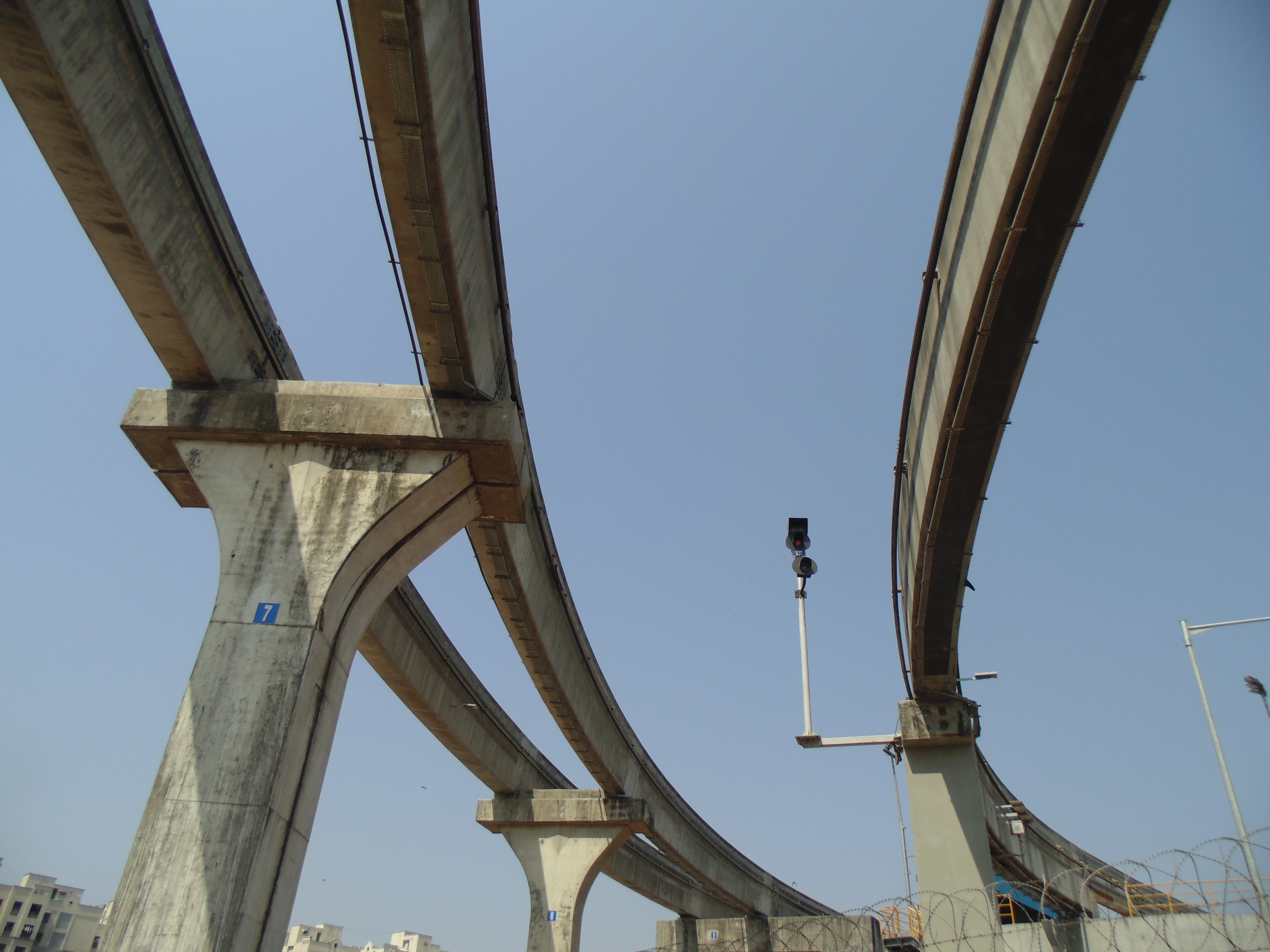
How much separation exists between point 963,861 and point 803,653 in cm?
548

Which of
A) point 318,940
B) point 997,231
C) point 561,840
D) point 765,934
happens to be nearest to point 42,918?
point 318,940

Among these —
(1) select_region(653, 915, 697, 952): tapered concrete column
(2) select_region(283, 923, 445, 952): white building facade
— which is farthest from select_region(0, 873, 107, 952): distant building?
(1) select_region(653, 915, 697, 952): tapered concrete column

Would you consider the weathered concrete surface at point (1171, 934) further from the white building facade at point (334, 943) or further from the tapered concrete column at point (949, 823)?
the white building facade at point (334, 943)

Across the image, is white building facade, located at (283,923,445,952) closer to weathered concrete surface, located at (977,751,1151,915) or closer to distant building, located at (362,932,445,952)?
distant building, located at (362,932,445,952)

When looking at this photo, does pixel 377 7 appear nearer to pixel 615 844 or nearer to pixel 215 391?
pixel 215 391

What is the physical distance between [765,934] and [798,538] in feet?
120

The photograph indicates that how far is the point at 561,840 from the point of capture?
1102 inches

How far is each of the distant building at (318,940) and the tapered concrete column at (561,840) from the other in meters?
111

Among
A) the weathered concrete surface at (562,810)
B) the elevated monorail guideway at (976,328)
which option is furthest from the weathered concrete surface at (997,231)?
the weathered concrete surface at (562,810)

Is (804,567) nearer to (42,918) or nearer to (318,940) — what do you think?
(42,918)

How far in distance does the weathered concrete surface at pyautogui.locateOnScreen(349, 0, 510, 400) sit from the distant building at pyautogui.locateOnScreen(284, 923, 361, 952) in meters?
132

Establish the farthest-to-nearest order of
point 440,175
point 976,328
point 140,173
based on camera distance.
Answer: point 976,328 < point 140,173 < point 440,175

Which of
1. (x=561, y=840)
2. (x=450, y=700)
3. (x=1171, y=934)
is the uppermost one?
(x=450, y=700)

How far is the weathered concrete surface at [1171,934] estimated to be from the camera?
9516 millimetres
